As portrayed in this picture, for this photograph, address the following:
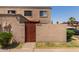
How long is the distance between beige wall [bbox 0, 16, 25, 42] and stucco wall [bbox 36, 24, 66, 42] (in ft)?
3.21

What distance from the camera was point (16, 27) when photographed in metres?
12.0

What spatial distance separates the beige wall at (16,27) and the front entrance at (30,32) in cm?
37

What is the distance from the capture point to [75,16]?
1142 centimetres

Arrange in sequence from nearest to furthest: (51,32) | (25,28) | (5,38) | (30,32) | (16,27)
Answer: (5,38), (16,27), (51,32), (25,28), (30,32)

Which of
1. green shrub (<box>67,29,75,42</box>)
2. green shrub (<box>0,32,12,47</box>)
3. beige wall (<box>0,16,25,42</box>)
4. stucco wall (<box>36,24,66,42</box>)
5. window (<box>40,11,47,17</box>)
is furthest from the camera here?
window (<box>40,11,47,17</box>)

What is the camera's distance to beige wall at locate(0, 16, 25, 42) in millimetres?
11688

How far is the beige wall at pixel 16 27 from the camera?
11688mm

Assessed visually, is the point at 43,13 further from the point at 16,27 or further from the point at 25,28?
the point at 16,27

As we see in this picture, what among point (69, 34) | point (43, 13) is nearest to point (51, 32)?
point (69, 34)

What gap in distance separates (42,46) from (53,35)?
1262 mm


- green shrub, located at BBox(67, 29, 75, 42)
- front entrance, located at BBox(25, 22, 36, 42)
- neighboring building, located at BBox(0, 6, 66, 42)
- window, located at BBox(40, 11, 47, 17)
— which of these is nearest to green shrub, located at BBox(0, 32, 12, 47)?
neighboring building, located at BBox(0, 6, 66, 42)

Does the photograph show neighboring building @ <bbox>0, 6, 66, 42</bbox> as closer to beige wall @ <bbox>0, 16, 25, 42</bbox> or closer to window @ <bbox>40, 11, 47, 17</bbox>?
beige wall @ <bbox>0, 16, 25, 42</bbox>

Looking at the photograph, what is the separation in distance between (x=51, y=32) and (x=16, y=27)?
7.05ft
